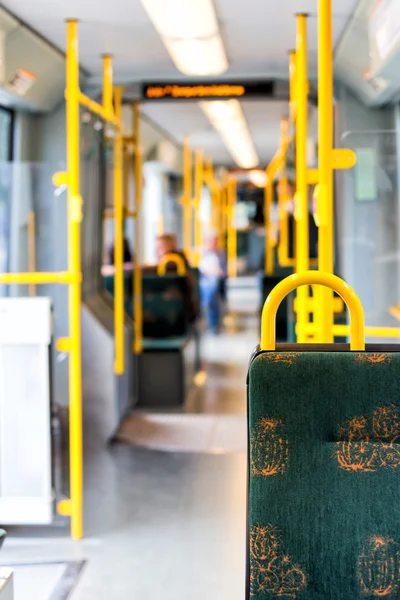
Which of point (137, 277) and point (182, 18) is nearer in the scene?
point (182, 18)

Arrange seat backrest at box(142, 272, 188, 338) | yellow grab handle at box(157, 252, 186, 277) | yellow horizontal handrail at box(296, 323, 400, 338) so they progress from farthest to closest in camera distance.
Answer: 1. yellow grab handle at box(157, 252, 186, 277)
2. seat backrest at box(142, 272, 188, 338)
3. yellow horizontal handrail at box(296, 323, 400, 338)

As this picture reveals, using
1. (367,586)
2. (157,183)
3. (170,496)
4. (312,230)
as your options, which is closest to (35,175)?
(312,230)

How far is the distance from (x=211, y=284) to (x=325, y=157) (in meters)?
8.65

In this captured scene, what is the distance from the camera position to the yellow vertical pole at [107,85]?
5650 mm

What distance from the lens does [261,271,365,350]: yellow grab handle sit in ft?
7.45

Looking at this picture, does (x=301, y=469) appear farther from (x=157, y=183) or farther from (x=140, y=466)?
(x=157, y=183)

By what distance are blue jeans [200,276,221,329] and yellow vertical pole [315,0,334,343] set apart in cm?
847

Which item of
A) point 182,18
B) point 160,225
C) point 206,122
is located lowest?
point 160,225

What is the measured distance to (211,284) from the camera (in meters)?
12.0

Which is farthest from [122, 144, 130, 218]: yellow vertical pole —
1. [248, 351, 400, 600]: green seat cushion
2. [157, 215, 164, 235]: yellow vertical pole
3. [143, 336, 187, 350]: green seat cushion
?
[157, 215, 164, 235]: yellow vertical pole

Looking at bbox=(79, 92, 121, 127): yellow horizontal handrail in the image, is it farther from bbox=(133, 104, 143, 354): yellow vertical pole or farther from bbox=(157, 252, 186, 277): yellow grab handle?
bbox=(157, 252, 186, 277): yellow grab handle

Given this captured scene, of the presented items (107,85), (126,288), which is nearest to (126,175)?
(126,288)

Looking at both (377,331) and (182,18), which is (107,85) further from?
(377,331)

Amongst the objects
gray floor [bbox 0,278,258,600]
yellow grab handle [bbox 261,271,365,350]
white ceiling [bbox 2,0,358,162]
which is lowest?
gray floor [bbox 0,278,258,600]
